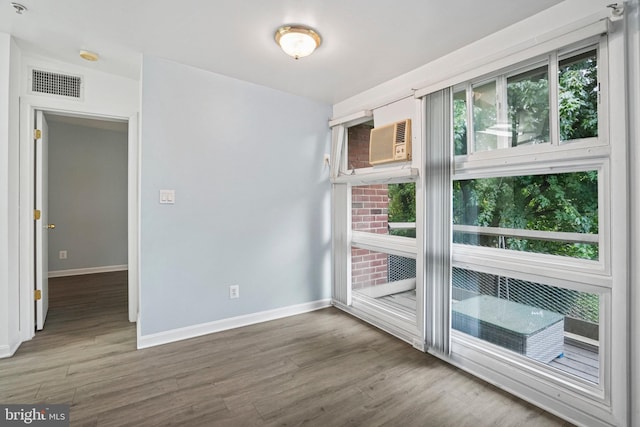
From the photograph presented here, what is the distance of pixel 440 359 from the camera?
2.49 metres

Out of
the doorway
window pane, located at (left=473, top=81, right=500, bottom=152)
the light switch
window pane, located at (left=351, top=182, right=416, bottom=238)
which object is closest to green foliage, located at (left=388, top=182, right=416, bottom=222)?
window pane, located at (left=351, top=182, right=416, bottom=238)

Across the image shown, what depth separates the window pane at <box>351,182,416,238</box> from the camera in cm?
290

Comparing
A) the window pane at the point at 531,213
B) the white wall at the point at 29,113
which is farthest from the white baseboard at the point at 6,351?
the window pane at the point at 531,213

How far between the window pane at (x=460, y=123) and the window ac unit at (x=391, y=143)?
43 centimetres

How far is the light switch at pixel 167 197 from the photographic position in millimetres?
2752

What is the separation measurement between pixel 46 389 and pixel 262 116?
2.84 meters

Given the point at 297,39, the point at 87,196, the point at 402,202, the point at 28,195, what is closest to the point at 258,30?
the point at 297,39

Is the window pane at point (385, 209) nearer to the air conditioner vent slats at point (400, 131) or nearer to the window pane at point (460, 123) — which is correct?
the air conditioner vent slats at point (400, 131)

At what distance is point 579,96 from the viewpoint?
1.82 metres

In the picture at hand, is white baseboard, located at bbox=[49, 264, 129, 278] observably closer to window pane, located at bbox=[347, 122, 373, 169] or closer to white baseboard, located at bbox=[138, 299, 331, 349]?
white baseboard, located at bbox=[138, 299, 331, 349]

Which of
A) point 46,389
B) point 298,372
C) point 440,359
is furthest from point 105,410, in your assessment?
point 440,359

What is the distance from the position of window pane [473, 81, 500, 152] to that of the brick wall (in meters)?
1.20

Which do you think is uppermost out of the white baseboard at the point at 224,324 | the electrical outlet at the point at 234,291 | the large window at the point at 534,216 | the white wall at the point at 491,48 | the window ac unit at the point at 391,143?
the white wall at the point at 491,48

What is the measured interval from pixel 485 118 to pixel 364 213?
1.62 m
